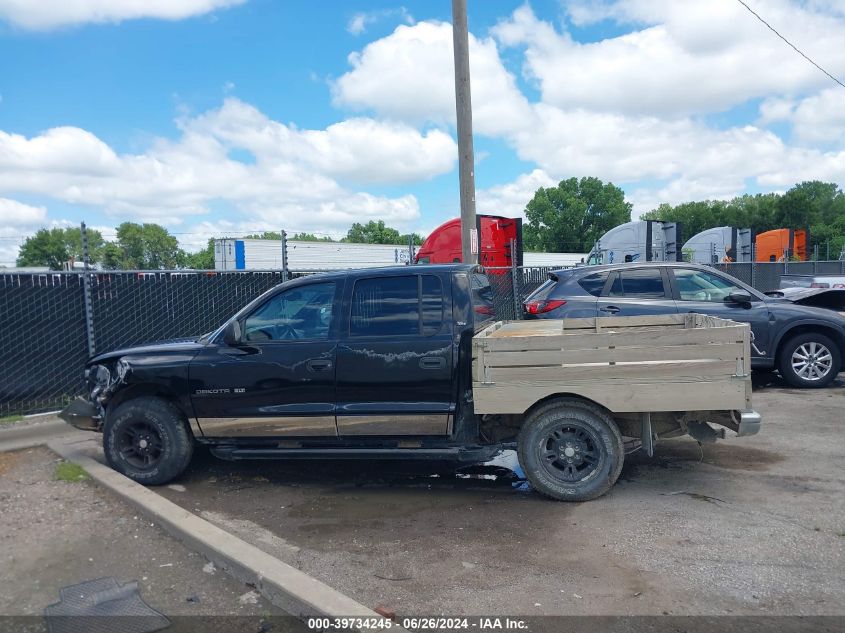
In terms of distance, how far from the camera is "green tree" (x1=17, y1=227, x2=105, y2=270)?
9.38 meters

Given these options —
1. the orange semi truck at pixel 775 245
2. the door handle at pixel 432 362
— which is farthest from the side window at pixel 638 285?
the orange semi truck at pixel 775 245

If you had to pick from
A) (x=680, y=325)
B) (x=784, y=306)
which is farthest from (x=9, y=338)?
(x=784, y=306)

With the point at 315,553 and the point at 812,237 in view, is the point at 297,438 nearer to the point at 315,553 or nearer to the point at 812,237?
the point at 315,553

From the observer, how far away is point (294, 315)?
558 cm

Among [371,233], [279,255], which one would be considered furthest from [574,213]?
[279,255]

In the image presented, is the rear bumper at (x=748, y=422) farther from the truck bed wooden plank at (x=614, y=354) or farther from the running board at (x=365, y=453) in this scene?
the running board at (x=365, y=453)

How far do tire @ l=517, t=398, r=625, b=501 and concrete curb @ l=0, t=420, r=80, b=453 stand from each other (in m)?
5.29

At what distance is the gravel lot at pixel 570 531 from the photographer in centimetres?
364

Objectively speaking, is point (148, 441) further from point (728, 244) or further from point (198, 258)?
point (728, 244)

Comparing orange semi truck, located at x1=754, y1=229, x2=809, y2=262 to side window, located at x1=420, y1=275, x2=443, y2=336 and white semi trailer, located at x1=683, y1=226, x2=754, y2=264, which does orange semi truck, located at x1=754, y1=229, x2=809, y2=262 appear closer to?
white semi trailer, located at x1=683, y1=226, x2=754, y2=264

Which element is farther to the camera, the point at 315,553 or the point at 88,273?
the point at 88,273

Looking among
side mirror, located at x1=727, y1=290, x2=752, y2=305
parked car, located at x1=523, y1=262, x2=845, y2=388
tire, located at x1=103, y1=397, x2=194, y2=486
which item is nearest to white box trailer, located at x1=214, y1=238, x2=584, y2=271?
parked car, located at x1=523, y1=262, x2=845, y2=388

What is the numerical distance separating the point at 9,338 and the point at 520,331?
6569 mm

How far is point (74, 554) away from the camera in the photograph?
4383mm
